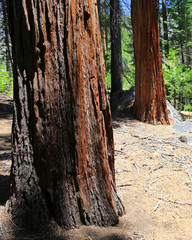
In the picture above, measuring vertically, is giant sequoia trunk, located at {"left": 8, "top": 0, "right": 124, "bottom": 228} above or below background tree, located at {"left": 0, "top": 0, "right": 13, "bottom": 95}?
below

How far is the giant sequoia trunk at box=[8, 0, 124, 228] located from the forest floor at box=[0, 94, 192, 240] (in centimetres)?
13

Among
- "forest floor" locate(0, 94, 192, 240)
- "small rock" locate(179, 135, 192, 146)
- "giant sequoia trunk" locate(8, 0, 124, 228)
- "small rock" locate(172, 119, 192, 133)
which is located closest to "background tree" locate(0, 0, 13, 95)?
"forest floor" locate(0, 94, 192, 240)

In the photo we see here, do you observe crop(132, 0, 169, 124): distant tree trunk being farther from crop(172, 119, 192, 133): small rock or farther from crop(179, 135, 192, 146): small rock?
crop(179, 135, 192, 146): small rock

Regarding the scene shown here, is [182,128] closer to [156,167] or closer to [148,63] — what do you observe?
[148,63]

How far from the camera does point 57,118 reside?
71.7 inches

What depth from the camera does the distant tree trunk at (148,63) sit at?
586 cm

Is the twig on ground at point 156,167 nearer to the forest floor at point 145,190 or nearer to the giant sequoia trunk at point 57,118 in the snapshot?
the forest floor at point 145,190

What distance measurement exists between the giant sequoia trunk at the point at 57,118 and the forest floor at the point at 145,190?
0.13 m

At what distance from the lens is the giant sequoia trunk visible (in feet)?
5.87

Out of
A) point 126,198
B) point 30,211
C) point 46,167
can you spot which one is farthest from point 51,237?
point 126,198

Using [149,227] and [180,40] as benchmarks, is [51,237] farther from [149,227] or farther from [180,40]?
[180,40]

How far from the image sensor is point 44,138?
183 cm

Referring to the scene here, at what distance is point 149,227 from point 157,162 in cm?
178

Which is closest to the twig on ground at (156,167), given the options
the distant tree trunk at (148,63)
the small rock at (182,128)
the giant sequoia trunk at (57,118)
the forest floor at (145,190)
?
the forest floor at (145,190)
